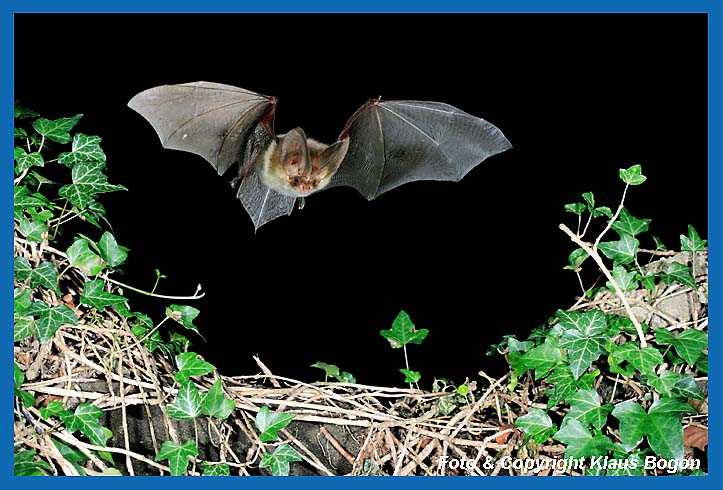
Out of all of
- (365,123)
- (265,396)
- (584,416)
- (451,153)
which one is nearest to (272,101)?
(365,123)

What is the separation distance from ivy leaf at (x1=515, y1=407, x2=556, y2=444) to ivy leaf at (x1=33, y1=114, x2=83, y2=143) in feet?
4.95

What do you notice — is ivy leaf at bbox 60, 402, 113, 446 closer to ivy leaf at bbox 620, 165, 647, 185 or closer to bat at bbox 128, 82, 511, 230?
bat at bbox 128, 82, 511, 230

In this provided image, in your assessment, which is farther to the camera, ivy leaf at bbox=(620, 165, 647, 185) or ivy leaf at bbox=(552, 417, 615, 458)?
ivy leaf at bbox=(620, 165, 647, 185)

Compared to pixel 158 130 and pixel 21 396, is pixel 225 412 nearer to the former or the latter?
pixel 21 396

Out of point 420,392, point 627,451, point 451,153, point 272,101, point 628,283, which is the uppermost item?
point 272,101

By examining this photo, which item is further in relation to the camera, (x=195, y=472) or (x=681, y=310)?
(x=681, y=310)

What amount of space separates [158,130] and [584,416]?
1.66m

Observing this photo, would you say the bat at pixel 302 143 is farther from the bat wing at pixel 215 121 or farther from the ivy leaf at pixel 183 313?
the ivy leaf at pixel 183 313

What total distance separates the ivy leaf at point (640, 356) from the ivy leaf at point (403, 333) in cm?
71

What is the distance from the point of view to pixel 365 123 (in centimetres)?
263

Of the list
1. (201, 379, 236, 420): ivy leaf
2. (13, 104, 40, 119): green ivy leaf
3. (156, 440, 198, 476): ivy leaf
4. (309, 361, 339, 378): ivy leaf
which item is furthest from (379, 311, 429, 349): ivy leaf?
(13, 104, 40, 119): green ivy leaf

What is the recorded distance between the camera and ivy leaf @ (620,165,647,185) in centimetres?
198

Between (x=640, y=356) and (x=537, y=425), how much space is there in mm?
316

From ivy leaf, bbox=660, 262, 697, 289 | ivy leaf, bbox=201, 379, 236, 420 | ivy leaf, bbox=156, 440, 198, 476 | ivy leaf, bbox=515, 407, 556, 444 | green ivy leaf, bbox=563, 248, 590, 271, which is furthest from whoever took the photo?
green ivy leaf, bbox=563, 248, 590, 271
